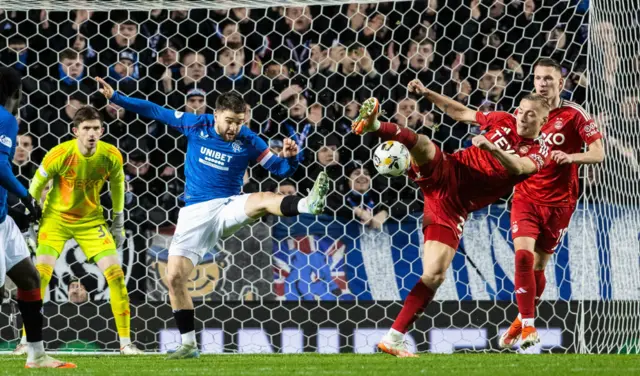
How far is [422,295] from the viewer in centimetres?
596

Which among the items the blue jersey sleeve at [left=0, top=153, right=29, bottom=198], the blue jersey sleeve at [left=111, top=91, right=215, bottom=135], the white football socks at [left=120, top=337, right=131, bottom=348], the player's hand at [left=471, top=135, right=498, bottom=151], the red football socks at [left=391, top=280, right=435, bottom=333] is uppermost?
the blue jersey sleeve at [left=111, top=91, right=215, bottom=135]

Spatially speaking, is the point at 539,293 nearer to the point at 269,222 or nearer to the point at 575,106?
the point at 575,106

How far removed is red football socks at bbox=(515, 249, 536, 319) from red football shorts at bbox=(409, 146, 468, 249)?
60 centimetres

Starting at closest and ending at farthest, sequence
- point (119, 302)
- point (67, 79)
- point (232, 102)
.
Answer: point (232, 102) → point (119, 302) → point (67, 79)

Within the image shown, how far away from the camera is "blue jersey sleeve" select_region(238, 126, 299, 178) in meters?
6.24

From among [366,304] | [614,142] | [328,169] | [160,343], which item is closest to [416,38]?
[328,169]

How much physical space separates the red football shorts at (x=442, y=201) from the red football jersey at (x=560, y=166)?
2.65ft

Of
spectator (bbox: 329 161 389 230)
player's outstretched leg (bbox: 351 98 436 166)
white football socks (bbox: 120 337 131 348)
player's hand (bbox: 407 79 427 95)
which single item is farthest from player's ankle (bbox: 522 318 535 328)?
white football socks (bbox: 120 337 131 348)

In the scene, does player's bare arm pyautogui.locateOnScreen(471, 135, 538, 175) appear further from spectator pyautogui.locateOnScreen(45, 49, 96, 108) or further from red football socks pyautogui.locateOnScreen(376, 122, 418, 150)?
spectator pyautogui.locateOnScreen(45, 49, 96, 108)

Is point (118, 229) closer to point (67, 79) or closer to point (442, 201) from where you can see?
point (67, 79)

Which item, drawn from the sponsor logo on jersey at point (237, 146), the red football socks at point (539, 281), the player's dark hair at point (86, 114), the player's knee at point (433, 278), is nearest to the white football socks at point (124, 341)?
the player's dark hair at point (86, 114)

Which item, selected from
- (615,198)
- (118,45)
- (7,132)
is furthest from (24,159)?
(615,198)

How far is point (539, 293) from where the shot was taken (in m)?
6.82

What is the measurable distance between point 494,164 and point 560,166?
2.70ft
